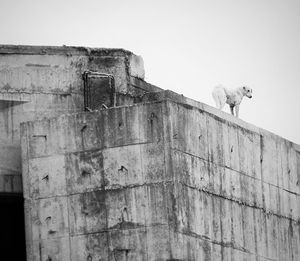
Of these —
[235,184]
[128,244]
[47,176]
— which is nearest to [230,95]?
[235,184]

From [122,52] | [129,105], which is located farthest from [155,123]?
[122,52]

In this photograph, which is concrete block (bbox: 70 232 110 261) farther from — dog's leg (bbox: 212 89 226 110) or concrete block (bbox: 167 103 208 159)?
dog's leg (bbox: 212 89 226 110)

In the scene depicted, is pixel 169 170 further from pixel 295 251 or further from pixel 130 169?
pixel 295 251

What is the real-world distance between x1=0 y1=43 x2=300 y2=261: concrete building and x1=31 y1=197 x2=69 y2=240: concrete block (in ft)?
0.10

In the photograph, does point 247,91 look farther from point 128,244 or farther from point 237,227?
point 128,244

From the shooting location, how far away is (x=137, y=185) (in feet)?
202

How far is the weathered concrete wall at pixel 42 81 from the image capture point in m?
66.2

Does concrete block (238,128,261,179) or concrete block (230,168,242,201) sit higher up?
concrete block (238,128,261,179)

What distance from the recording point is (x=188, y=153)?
62406 millimetres

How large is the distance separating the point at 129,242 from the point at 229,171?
16.5ft

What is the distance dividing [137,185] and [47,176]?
10.4ft

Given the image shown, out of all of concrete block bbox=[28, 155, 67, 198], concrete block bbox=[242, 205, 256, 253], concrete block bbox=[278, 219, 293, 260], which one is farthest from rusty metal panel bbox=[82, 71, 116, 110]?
concrete block bbox=[278, 219, 293, 260]

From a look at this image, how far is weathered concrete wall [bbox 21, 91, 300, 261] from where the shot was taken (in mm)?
61438

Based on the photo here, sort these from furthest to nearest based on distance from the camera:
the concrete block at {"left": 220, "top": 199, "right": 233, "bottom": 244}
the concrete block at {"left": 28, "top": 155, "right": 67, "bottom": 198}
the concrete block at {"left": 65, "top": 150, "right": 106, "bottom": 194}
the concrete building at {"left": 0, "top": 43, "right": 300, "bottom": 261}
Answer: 1. the concrete block at {"left": 220, "top": 199, "right": 233, "bottom": 244}
2. the concrete block at {"left": 28, "top": 155, "right": 67, "bottom": 198}
3. the concrete block at {"left": 65, "top": 150, "right": 106, "bottom": 194}
4. the concrete building at {"left": 0, "top": 43, "right": 300, "bottom": 261}
